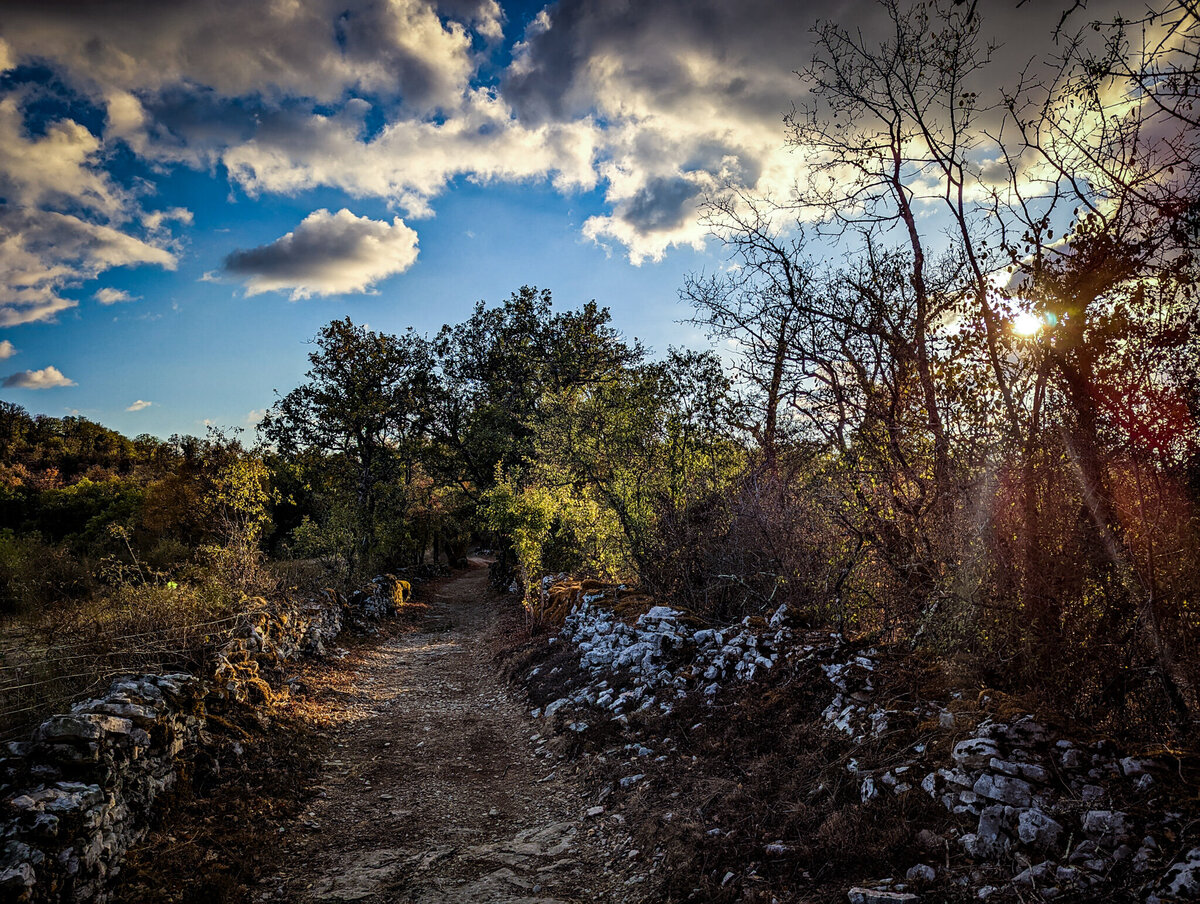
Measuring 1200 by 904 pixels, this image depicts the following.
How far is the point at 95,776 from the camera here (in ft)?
15.5

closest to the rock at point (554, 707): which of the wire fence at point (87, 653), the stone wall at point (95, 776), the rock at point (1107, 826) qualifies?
the stone wall at point (95, 776)

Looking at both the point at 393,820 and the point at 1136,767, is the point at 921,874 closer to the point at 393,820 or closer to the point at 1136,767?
the point at 1136,767

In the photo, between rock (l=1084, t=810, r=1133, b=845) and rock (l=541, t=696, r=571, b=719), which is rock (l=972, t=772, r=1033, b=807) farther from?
rock (l=541, t=696, r=571, b=719)

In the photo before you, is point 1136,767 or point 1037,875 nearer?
point 1037,875

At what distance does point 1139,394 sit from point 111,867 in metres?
8.70

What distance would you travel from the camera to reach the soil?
15.0 ft

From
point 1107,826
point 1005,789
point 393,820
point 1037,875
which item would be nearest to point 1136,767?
point 1107,826

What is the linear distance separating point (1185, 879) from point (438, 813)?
586cm

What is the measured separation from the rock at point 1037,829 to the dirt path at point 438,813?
2.80m

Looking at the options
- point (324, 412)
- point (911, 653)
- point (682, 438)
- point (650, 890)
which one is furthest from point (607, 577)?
point (324, 412)

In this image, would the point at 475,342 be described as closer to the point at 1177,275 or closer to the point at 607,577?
the point at 607,577

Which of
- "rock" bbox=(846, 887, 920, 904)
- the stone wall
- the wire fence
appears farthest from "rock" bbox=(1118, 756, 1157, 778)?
the wire fence

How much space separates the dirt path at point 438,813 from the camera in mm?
4629

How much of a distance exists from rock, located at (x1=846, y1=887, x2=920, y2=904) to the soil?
183cm
